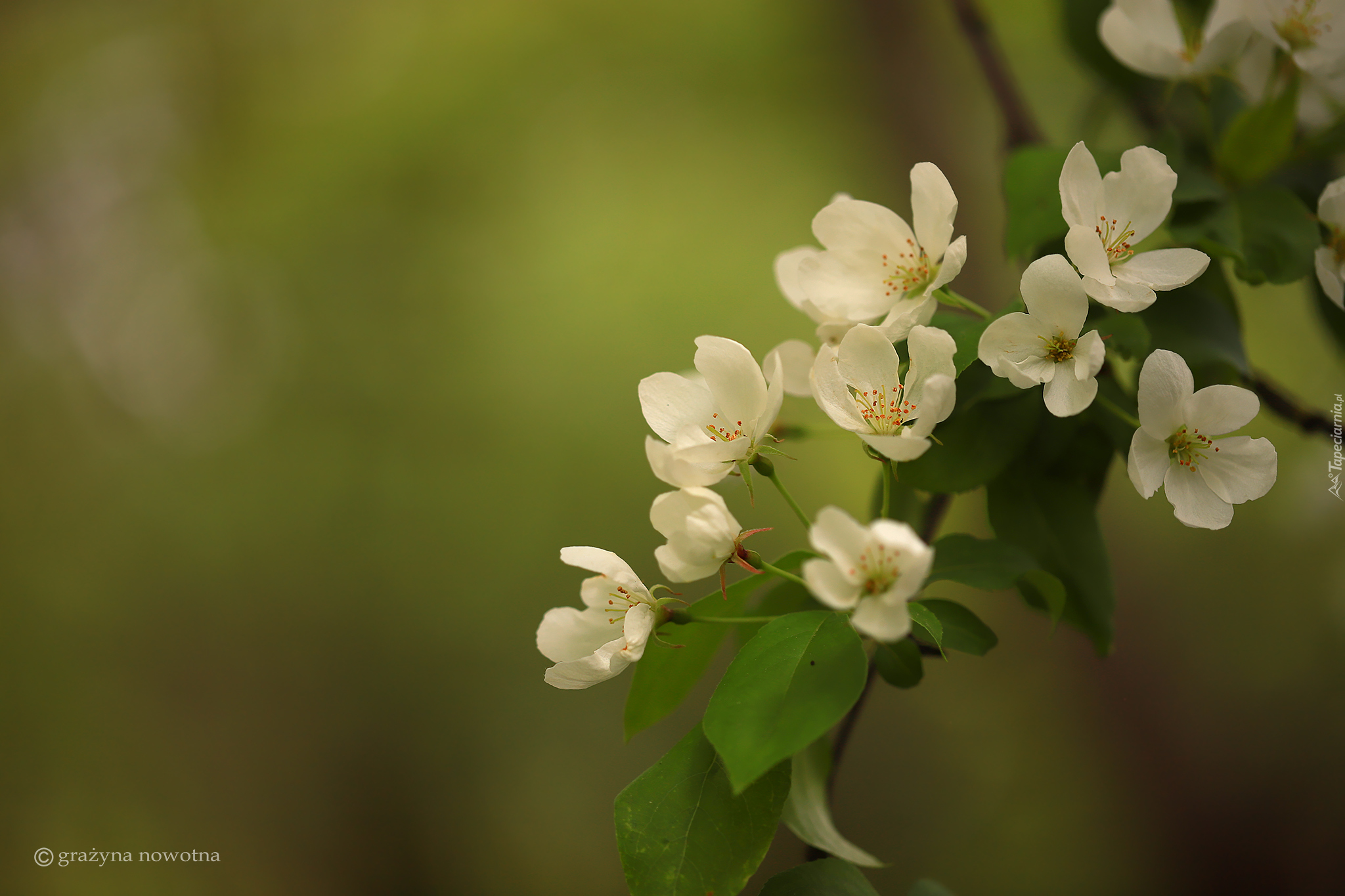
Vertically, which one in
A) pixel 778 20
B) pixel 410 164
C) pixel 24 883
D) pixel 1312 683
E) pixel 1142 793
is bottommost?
pixel 1142 793

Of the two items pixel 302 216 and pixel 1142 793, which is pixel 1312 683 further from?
pixel 302 216

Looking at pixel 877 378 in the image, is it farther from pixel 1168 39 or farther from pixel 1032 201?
pixel 1168 39

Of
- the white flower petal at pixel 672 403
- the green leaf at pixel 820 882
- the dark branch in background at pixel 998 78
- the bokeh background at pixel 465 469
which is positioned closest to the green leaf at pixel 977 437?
the white flower petal at pixel 672 403

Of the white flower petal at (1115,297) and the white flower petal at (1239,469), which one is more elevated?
the white flower petal at (1115,297)

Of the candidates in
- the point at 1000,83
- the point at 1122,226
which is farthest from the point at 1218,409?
the point at 1000,83

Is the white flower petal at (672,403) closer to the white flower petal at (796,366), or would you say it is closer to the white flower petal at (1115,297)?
the white flower petal at (796,366)

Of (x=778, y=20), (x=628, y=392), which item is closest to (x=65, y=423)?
(x=628, y=392)

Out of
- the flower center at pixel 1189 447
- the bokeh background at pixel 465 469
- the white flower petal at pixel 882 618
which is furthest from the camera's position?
the bokeh background at pixel 465 469
